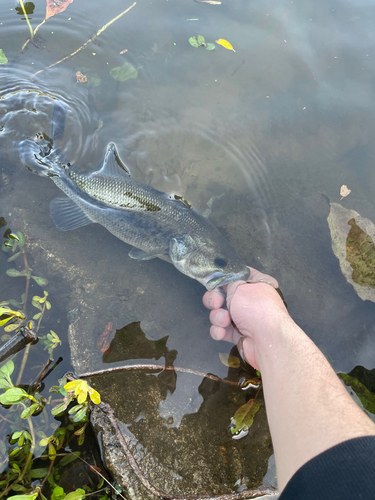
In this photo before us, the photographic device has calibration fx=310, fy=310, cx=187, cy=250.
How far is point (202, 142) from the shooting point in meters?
4.61

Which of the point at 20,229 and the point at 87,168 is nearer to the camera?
the point at 20,229

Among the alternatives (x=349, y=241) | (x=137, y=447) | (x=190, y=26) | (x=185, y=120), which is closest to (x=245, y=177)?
(x=185, y=120)

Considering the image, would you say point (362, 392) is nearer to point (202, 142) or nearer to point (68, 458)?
point (68, 458)

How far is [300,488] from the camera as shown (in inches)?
64.2

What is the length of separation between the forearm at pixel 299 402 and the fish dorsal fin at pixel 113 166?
2.78 meters

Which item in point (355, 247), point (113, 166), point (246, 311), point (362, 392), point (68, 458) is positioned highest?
point (113, 166)

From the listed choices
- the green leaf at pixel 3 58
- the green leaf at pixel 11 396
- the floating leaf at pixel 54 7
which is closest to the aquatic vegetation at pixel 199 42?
the floating leaf at pixel 54 7

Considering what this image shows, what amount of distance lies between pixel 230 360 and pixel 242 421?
0.65m

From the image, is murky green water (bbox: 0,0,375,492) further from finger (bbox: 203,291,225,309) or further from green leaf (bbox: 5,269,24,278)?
finger (bbox: 203,291,225,309)

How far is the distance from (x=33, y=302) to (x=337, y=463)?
3.22 metres

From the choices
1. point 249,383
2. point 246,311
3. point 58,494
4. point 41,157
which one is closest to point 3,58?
point 41,157

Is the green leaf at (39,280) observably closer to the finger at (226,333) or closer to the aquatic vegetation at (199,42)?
the finger at (226,333)

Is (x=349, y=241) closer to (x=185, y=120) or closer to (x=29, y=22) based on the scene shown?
(x=185, y=120)

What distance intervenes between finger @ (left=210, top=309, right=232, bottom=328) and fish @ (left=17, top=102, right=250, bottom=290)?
0.32 meters
